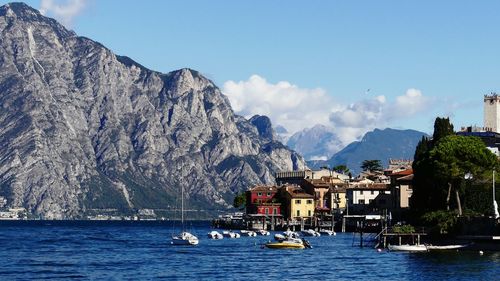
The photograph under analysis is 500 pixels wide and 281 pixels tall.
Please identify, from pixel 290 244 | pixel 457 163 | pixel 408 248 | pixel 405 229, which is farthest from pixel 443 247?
pixel 290 244

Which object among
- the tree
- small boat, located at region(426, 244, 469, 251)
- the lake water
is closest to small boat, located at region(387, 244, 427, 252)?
small boat, located at region(426, 244, 469, 251)

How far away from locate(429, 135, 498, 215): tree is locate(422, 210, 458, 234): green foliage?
2104 mm

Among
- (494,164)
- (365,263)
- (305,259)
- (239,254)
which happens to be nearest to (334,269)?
(365,263)

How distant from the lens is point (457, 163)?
154 meters

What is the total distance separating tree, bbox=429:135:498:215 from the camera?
6053 inches

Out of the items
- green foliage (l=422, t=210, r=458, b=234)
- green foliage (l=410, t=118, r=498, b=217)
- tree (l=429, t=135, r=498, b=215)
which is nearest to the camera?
green foliage (l=422, t=210, r=458, b=234)

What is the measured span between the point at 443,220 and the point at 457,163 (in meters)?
9.42

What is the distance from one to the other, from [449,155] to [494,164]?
10.6 meters

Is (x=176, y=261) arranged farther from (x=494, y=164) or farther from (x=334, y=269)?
(x=494, y=164)

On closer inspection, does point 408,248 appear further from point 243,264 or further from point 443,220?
point 243,264

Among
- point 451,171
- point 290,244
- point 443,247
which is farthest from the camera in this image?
point 290,244

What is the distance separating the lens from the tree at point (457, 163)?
15375cm

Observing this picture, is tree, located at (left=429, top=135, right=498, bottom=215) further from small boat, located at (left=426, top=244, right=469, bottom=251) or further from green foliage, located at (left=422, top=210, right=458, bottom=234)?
small boat, located at (left=426, top=244, right=469, bottom=251)

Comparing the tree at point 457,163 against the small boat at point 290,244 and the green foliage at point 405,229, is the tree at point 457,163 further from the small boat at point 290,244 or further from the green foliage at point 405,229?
the small boat at point 290,244
